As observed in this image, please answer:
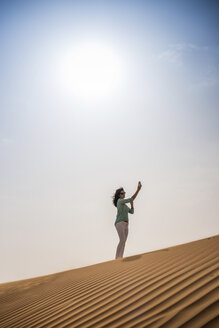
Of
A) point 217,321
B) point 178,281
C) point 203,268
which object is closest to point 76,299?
point 178,281

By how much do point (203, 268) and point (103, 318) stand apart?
1100mm

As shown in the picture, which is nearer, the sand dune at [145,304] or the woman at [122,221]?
the sand dune at [145,304]

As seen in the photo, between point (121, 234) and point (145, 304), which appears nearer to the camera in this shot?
point (145, 304)

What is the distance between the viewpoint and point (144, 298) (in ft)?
7.57

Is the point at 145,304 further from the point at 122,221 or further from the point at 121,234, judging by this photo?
the point at 122,221

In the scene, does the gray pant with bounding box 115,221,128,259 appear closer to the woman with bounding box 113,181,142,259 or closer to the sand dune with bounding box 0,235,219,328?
the woman with bounding box 113,181,142,259

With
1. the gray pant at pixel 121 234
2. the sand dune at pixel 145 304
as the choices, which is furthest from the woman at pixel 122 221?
the sand dune at pixel 145 304

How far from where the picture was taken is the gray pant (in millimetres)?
6215

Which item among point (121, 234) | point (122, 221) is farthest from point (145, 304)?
point (122, 221)

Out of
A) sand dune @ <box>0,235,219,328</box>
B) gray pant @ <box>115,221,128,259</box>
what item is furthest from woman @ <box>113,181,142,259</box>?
sand dune @ <box>0,235,219,328</box>

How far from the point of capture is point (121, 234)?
6.28m

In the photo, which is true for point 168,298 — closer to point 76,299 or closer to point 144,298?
point 144,298

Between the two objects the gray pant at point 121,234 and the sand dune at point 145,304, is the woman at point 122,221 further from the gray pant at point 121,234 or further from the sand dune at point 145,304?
the sand dune at point 145,304

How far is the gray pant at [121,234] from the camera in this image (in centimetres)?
621
